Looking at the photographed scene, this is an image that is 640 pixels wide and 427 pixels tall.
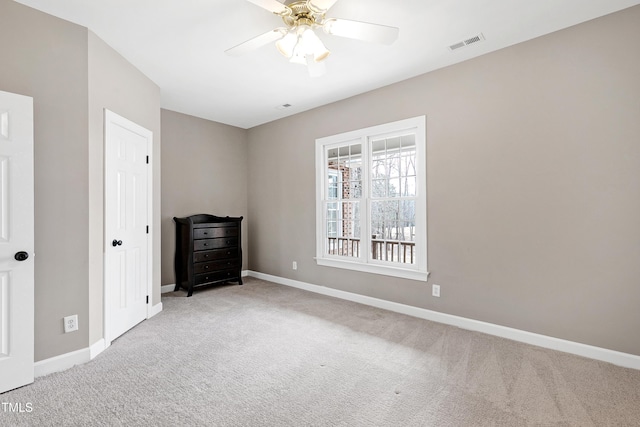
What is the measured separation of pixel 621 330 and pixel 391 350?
179 centimetres

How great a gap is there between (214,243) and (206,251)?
173 mm

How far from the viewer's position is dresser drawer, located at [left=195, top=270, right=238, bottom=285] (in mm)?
4559

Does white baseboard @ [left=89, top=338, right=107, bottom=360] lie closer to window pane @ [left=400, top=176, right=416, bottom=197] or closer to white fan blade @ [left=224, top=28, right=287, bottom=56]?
white fan blade @ [left=224, top=28, right=287, bottom=56]

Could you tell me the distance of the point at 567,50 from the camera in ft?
8.70

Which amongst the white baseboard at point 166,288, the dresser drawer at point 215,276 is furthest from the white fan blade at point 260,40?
the white baseboard at point 166,288

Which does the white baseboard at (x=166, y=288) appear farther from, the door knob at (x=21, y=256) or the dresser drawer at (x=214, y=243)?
the door knob at (x=21, y=256)

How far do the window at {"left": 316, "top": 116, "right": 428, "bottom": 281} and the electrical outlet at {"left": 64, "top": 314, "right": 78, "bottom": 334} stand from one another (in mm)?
2898

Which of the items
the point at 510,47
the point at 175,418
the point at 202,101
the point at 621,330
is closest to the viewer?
the point at 175,418

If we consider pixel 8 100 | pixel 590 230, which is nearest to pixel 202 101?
pixel 8 100

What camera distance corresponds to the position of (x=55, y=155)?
7.91ft

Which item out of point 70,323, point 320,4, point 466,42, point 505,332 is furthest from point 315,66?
point 505,332

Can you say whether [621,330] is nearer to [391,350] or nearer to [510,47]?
[391,350]

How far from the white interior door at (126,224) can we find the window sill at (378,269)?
7.64 ft

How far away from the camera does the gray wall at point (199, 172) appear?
15.5 feet
